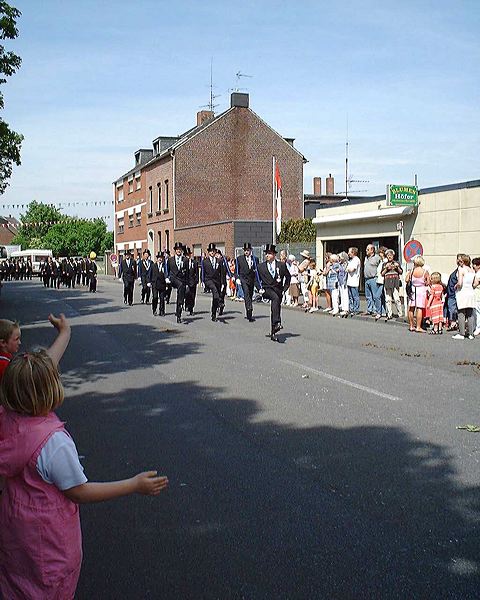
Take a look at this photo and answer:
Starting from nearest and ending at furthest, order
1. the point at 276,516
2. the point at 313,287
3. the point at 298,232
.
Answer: the point at 276,516 < the point at 313,287 < the point at 298,232

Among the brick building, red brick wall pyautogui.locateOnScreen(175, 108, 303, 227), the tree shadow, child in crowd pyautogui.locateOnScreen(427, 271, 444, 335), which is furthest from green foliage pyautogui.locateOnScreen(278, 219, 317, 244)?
the tree shadow

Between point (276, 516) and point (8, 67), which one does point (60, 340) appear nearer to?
point (276, 516)

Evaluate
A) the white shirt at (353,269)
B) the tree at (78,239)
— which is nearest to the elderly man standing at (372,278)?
the white shirt at (353,269)

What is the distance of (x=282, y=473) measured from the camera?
5.55m

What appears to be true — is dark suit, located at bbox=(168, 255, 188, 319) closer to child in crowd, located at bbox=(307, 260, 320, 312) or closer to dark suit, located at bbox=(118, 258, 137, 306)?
child in crowd, located at bbox=(307, 260, 320, 312)

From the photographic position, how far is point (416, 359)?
11758mm

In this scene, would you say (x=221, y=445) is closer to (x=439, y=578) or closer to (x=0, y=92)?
(x=439, y=578)

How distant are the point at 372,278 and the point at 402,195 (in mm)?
4074

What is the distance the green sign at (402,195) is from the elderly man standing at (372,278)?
3202mm

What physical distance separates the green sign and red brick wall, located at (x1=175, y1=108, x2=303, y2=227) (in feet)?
86.8

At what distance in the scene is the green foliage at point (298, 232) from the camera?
37.4m

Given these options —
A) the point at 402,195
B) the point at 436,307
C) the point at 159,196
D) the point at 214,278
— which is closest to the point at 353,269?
the point at 402,195

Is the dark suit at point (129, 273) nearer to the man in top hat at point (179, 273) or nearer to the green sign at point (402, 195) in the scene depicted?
the man in top hat at point (179, 273)

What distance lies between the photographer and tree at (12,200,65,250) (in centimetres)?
12006
